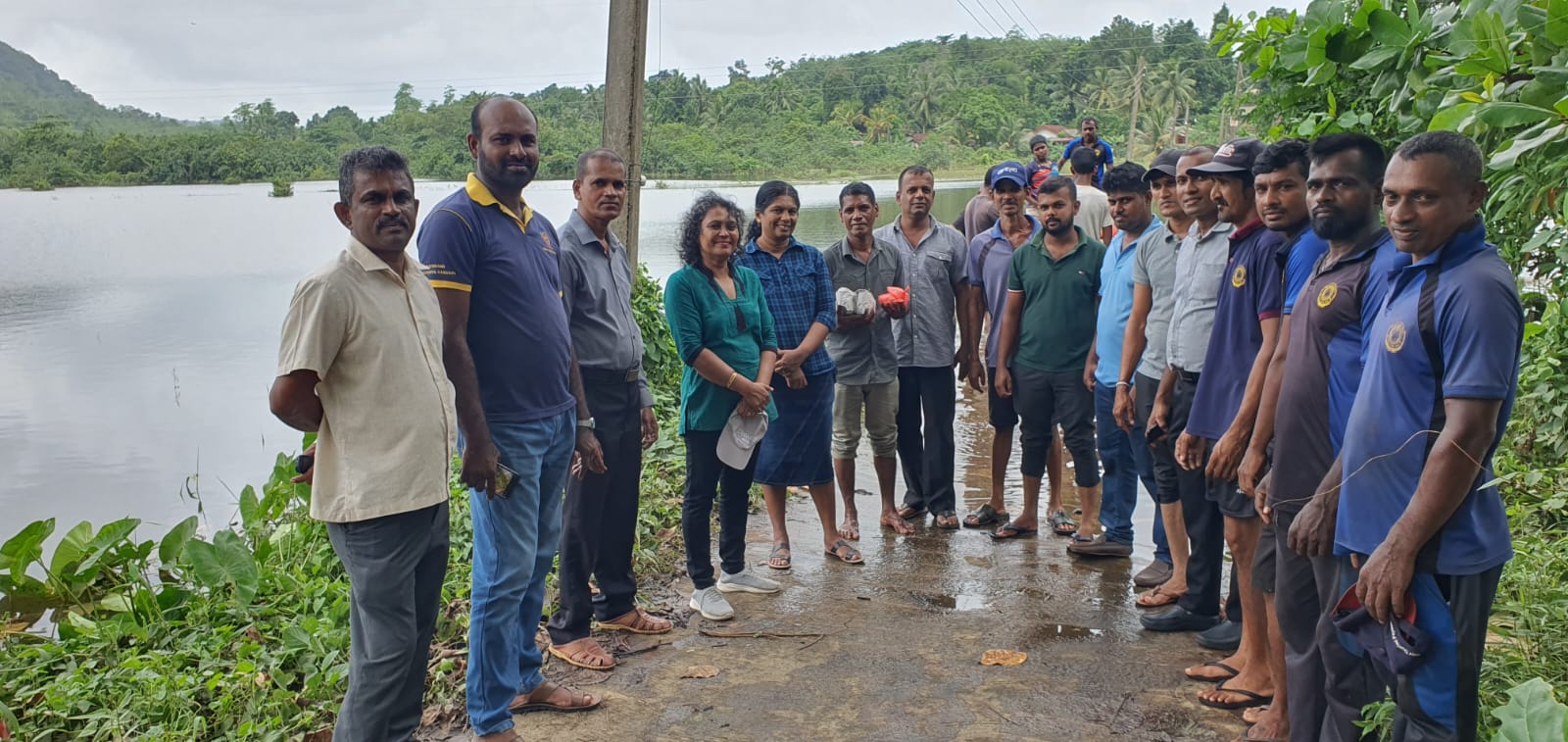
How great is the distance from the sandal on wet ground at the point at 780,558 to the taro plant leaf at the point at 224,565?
2299mm

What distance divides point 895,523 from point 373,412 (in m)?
3.62

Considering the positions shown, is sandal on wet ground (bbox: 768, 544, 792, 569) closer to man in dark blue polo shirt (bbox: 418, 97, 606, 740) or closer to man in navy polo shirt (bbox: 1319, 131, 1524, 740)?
→ man in dark blue polo shirt (bbox: 418, 97, 606, 740)

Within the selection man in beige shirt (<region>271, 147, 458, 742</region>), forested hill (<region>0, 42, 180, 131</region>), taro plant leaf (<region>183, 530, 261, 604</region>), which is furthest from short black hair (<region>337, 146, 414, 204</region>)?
forested hill (<region>0, 42, 180, 131</region>)

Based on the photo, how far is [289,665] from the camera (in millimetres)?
3961

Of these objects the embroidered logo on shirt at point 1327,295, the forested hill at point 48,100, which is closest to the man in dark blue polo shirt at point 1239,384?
the embroidered logo on shirt at point 1327,295

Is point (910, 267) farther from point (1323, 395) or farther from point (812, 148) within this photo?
point (812, 148)

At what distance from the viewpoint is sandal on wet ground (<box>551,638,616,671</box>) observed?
4.02 m

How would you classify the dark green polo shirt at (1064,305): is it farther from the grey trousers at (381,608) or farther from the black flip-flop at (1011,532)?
the grey trousers at (381,608)

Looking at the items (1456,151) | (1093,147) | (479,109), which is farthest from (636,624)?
(1093,147)

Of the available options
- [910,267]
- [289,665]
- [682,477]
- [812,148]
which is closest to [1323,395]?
[910,267]

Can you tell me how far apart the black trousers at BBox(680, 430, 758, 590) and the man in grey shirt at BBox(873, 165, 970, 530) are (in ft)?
4.55

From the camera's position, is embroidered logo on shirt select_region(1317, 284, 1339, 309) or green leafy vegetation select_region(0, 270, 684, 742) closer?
embroidered logo on shirt select_region(1317, 284, 1339, 309)

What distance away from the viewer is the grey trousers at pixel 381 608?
8.94 feet

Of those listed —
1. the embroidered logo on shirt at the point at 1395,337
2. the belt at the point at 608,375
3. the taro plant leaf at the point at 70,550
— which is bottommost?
the taro plant leaf at the point at 70,550
